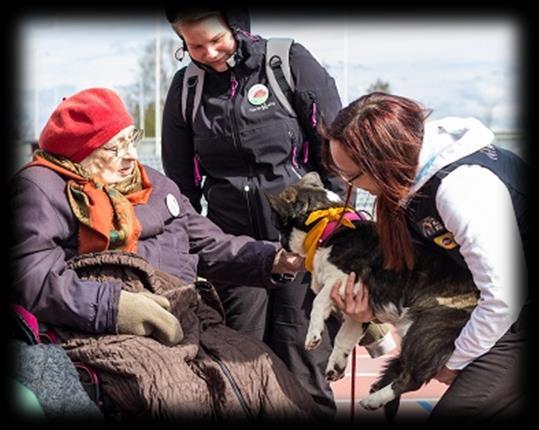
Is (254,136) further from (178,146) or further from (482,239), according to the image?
(482,239)

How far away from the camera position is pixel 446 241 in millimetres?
2697

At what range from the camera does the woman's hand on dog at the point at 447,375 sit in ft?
8.86

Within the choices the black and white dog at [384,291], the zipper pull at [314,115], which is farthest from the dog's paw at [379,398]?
the zipper pull at [314,115]

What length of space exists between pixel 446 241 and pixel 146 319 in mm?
977

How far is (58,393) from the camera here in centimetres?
245

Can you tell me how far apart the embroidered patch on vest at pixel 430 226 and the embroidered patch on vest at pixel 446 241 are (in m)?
0.02

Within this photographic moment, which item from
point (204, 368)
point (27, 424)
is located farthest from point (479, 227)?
point (27, 424)

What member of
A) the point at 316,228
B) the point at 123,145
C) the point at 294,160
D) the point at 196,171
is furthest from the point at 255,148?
the point at 123,145

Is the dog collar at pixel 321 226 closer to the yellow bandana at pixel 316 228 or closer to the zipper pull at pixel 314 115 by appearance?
the yellow bandana at pixel 316 228

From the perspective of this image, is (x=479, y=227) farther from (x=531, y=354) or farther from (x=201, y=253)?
(x=201, y=253)

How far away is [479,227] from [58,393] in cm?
131

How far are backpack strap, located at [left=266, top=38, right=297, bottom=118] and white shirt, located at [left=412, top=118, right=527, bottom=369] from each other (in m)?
1.02

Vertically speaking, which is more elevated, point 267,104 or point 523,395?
point 267,104

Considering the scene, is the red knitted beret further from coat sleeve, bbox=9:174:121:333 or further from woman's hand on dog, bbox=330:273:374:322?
woman's hand on dog, bbox=330:273:374:322
